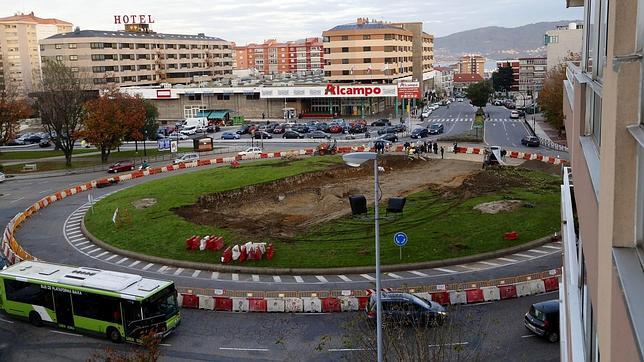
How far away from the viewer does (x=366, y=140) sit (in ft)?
212

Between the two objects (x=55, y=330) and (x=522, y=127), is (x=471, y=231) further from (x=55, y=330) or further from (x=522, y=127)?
(x=522, y=127)

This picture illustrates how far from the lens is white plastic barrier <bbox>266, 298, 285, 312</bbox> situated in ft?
68.3

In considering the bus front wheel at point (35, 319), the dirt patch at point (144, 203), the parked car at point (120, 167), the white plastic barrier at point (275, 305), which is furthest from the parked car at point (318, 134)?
the bus front wheel at point (35, 319)

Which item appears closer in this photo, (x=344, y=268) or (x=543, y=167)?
(x=344, y=268)

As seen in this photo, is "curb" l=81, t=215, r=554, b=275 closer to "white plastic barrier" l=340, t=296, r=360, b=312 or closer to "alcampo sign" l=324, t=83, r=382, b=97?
"white plastic barrier" l=340, t=296, r=360, b=312

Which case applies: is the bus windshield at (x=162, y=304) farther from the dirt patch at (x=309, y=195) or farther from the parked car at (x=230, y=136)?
the parked car at (x=230, y=136)

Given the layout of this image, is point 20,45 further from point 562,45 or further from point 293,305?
point 293,305

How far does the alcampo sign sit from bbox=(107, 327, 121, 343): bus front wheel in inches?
2675

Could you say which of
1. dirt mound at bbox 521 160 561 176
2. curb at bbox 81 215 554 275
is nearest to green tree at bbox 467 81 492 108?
dirt mound at bbox 521 160 561 176

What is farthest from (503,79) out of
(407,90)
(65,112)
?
(65,112)

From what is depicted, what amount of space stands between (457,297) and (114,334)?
11.2 meters

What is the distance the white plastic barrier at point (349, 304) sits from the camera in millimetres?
20484

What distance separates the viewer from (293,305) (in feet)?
67.9

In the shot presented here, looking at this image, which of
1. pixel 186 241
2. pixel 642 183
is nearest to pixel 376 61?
pixel 186 241
